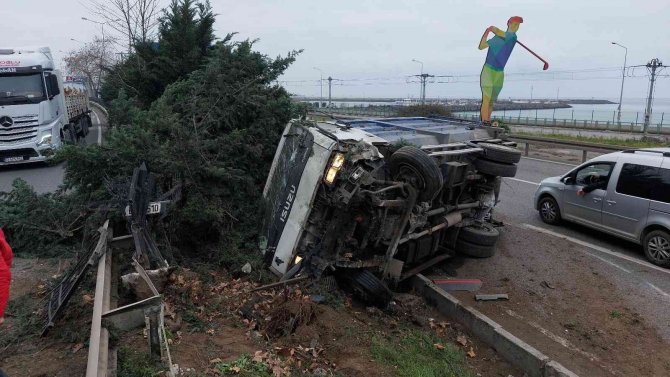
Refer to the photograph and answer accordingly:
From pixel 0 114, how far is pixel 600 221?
15.1 meters

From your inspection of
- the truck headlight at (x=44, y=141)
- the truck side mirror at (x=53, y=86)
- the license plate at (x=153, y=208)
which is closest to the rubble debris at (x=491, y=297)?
the license plate at (x=153, y=208)

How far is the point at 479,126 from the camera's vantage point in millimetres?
8766

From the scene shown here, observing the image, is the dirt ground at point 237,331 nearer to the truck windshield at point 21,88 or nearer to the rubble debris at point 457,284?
the rubble debris at point 457,284

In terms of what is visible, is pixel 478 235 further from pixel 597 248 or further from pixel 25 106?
pixel 25 106

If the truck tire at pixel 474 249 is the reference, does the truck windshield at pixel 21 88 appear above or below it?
above

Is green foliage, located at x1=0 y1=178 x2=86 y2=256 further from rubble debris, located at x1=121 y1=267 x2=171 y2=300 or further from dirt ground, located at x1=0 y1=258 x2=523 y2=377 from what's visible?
rubble debris, located at x1=121 y1=267 x2=171 y2=300

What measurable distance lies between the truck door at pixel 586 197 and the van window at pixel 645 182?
35 centimetres

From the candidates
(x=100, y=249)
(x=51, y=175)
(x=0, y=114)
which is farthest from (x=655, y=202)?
(x=0, y=114)

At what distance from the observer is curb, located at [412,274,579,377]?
15.9ft

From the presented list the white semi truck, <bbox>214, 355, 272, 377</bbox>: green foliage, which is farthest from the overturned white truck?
the white semi truck

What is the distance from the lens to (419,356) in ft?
16.3

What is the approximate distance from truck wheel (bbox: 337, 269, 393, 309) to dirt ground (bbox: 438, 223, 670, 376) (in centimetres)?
133

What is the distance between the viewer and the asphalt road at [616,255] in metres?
6.34

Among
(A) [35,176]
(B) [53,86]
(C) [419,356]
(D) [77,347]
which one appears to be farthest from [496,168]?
(B) [53,86]
